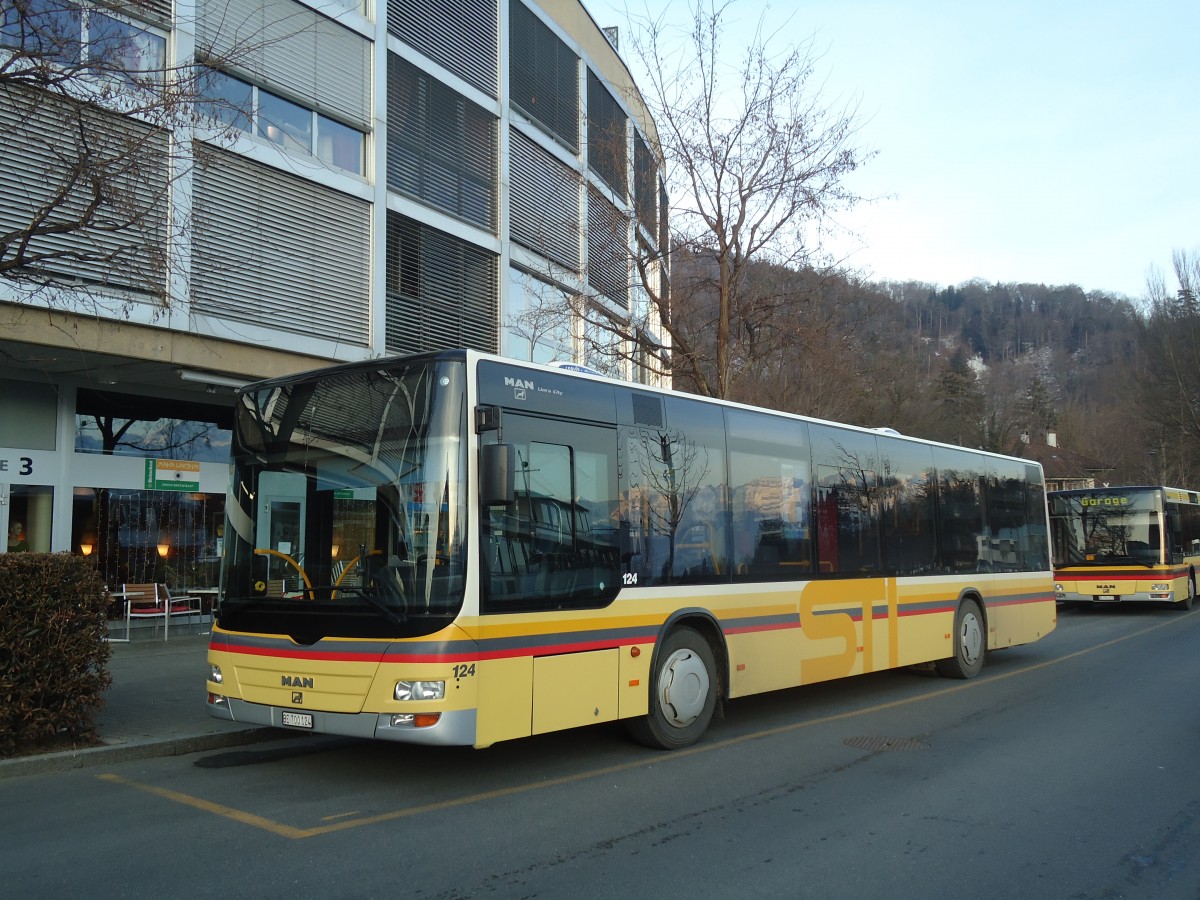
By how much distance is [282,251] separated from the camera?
1495 centimetres

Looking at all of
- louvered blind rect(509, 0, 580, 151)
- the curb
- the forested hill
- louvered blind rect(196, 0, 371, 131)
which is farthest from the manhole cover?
louvered blind rect(509, 0, 580, 151)

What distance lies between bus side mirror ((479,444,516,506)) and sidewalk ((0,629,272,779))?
3885mm

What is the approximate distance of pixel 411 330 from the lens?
17.7m

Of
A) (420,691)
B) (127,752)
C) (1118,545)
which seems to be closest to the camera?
(420,691)

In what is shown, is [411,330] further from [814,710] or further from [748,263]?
[814,710]

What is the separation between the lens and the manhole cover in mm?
8367

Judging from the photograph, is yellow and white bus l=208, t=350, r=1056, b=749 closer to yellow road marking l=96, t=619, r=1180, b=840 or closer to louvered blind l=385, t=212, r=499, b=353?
yellow road marking l=96, t=619, r=1180, b=840

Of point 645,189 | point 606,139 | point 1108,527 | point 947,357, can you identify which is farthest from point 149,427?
point 947,357

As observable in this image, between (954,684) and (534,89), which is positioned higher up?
(534,89)

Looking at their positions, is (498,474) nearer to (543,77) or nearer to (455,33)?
(455,33)

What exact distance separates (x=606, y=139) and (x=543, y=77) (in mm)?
2028

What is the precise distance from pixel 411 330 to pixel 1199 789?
46.1 feet

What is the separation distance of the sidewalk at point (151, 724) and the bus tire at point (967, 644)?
8.47 meters

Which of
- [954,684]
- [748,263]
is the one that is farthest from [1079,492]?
[954,684]
